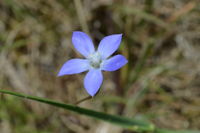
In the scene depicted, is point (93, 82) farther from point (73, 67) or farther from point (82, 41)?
point (82, 41)

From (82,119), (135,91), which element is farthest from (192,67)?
(82,119)

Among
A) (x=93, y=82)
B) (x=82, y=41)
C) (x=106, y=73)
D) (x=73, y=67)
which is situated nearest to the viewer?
(x=93, y=82)

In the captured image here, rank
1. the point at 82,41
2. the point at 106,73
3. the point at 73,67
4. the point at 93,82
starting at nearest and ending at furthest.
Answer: the point at 93,82 < the point at 73,67 < the point at 82,41 < the point at 106,73

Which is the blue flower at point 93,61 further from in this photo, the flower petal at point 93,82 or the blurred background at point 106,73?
the blurred background at point 106,73

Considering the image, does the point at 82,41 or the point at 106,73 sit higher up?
the point at 82,41

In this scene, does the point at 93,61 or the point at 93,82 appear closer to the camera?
the point at 93,82

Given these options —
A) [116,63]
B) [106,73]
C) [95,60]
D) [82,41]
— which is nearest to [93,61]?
[95,60]
